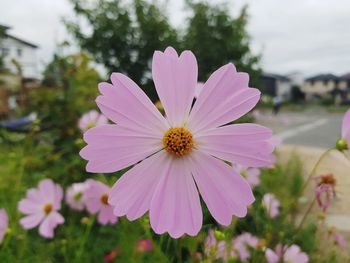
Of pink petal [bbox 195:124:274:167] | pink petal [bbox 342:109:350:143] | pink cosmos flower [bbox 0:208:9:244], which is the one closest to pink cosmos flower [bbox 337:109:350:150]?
pink petal [bbox 342:109:350:143]

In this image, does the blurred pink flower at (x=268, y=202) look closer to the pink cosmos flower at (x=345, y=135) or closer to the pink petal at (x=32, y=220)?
the pink cosmos flower at (x=345, y=135)

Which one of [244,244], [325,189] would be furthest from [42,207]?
[325,189]

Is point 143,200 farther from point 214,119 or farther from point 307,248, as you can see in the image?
point 307,248

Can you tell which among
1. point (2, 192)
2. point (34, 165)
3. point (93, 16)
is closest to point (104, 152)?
point (2, 192)

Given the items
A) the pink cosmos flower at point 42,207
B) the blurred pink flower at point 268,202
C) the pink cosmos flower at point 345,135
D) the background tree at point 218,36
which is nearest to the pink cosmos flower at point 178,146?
the pink cosmos flower at point 345,135

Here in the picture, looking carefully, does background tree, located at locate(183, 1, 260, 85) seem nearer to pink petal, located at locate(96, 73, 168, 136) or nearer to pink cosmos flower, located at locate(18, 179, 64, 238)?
pink cosmos flower, located at locate(18, 179, 64, 238)

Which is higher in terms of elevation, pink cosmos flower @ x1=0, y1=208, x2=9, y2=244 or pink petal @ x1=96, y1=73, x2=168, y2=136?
pink petal @ x1=96, y1=73, x2=168, y2=136
